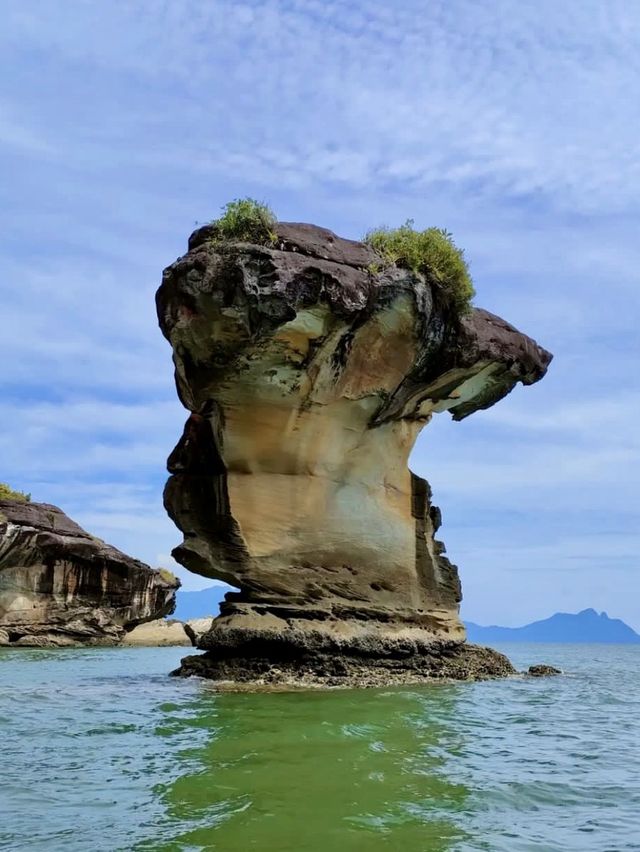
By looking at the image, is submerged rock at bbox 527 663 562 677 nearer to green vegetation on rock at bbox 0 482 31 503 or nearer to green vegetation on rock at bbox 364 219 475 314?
green vegetation on rock at bbox 364 219 475 314

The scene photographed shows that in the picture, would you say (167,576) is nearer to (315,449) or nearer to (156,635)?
(156,635)

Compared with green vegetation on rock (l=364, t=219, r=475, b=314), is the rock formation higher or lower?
lower

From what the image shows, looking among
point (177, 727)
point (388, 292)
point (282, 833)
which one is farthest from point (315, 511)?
point (282, 833)

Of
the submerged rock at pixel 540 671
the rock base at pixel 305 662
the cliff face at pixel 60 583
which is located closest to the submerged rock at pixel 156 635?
the cliff face at pixel 60 583

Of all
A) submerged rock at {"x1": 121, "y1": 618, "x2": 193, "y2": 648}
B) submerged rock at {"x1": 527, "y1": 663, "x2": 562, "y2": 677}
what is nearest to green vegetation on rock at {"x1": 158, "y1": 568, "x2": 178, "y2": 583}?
submerged rock at {"x1": 121, "y1": 618, "x2": 193, "y2": 648}

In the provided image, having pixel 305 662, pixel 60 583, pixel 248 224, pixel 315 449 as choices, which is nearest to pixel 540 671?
pixel 305 662

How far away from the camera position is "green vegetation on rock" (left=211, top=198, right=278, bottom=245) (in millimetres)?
13375

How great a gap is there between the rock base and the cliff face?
1764cm

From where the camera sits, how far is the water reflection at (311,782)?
4781 millimetres

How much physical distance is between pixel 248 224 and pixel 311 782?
943cm

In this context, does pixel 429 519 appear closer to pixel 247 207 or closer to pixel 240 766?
pixel 247 207

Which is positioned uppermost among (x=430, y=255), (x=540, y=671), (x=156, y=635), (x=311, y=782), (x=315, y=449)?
(x=430, y=255)

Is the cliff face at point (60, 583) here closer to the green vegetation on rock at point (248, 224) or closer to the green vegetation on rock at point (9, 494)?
the green vegetation on rock at point (9, 494)

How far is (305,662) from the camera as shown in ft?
42.9
